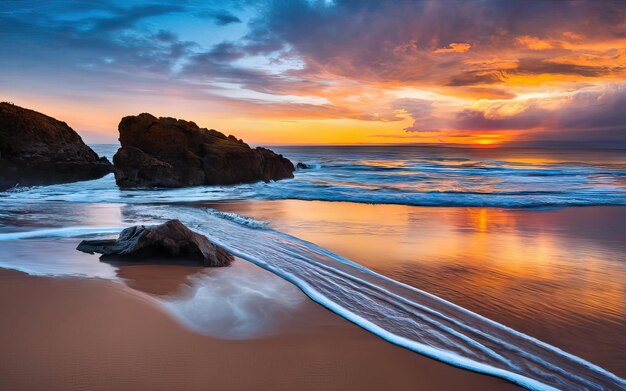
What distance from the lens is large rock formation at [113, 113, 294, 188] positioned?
15742 millimetres

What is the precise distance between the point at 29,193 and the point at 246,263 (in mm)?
11289

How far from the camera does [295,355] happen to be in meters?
2.64

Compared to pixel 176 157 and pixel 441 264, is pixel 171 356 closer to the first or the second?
pixel 441 264

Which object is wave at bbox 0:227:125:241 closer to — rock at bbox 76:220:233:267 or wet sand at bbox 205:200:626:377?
rock at bbox 76:220:233:267

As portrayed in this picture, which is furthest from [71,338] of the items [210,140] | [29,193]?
[210,140]

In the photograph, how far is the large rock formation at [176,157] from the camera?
15742 millimetres

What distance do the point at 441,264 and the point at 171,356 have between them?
369 cm

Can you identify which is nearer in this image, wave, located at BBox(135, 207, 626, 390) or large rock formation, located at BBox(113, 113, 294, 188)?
wave, located at BBox(135, 207, 626, 390)

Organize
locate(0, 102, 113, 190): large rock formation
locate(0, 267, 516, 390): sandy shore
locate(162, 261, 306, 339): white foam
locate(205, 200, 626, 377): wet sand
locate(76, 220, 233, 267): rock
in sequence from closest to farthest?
1. locate(0, 267, 516, 390): sandy shore
2. locate(162, 261, 306, 339): white foam
3. locate(205, 200, 626, 377): wet sand
4. locate(76, 220, 233, 267): rock
5. locate(0, 102, 113, 190): large rock formation

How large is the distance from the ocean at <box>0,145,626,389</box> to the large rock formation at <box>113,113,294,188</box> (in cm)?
407

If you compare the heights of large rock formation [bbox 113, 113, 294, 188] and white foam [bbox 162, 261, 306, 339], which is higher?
large rock formation [bbox 113, 113, 294, 188]

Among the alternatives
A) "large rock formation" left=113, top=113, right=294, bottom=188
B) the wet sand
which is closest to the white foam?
the wet sand

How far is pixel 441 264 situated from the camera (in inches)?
211

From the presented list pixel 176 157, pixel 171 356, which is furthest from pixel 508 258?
pixel 176 157
